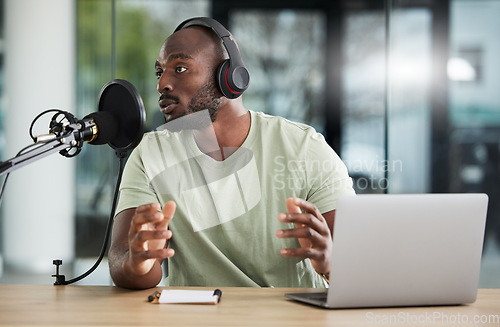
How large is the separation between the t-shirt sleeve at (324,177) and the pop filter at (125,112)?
1.99 ft

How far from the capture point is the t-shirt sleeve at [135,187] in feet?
4.98

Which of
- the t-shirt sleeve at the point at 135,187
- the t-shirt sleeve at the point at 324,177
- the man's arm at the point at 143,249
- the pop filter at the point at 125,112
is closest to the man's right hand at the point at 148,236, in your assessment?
the man's arm at the point at 143,249

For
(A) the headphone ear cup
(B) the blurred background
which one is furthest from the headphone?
(B) the blurred background

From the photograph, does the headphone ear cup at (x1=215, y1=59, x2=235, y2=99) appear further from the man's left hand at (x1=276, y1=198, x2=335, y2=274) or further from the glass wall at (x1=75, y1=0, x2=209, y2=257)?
the glass wall at (x1=75, y1=0, x2=209, y2=257)

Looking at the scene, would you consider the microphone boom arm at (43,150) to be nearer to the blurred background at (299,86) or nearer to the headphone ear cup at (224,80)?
the headphone ear cup at (224,80)

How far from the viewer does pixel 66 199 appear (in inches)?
126

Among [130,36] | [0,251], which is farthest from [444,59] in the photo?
[0,251]

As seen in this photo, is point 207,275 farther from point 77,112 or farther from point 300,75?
point 77,112

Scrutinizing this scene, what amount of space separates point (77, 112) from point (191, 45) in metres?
1.68

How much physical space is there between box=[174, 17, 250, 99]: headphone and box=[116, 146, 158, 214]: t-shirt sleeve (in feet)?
1.00

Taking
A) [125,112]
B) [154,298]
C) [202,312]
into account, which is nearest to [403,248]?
[202,312]

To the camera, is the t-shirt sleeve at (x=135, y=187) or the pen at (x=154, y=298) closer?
the pen at (x=154, y=298)

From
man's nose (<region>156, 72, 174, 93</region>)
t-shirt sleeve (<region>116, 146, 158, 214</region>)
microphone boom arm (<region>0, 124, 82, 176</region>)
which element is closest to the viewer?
microphone boom arm (<region>0, 124, 82, 176</region>)

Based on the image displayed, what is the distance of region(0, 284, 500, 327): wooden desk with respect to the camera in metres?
0.98
